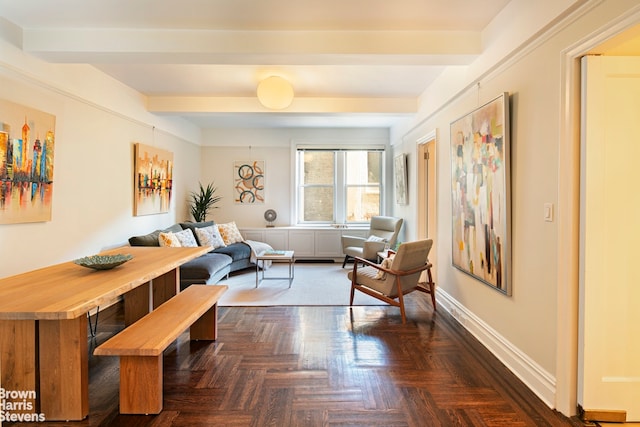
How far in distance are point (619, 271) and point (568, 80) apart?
1114mm

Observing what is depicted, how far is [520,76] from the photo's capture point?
2.39 m

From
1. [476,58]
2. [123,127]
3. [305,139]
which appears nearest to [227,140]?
[305,139]

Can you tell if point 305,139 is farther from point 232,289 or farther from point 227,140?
point 232,289

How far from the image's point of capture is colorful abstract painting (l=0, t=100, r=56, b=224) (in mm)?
2555

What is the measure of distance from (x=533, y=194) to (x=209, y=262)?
366cm

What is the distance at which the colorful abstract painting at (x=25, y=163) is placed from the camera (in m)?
2.55

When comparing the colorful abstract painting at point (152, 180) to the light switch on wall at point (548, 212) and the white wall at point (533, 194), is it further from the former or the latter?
the light switch on wall at point (548, 212)

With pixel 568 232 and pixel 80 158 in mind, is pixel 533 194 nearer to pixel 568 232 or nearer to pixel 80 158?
pixel 568 232

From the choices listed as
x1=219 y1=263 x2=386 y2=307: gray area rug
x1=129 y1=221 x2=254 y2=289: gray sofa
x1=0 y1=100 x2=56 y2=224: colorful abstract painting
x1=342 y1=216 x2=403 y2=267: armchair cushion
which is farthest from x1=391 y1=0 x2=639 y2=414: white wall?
x1=0 y1=100 x2=56 y2=224: colorful abstract painting

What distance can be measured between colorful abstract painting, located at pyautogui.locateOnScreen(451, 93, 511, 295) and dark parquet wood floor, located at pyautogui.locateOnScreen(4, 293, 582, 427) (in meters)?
0.70

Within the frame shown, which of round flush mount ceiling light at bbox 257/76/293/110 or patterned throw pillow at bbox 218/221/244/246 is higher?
round flush mount ceiling light at bbox 257/76/293/110

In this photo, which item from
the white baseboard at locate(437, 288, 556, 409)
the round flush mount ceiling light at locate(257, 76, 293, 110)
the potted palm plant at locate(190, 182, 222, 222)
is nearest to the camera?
the white baseboard at locate(437, 288, 556, 409)

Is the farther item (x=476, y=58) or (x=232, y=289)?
(x=232, y=289)

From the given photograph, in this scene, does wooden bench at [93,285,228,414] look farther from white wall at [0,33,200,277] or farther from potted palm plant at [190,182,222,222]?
potted palm plant at [190,182,222,222]
